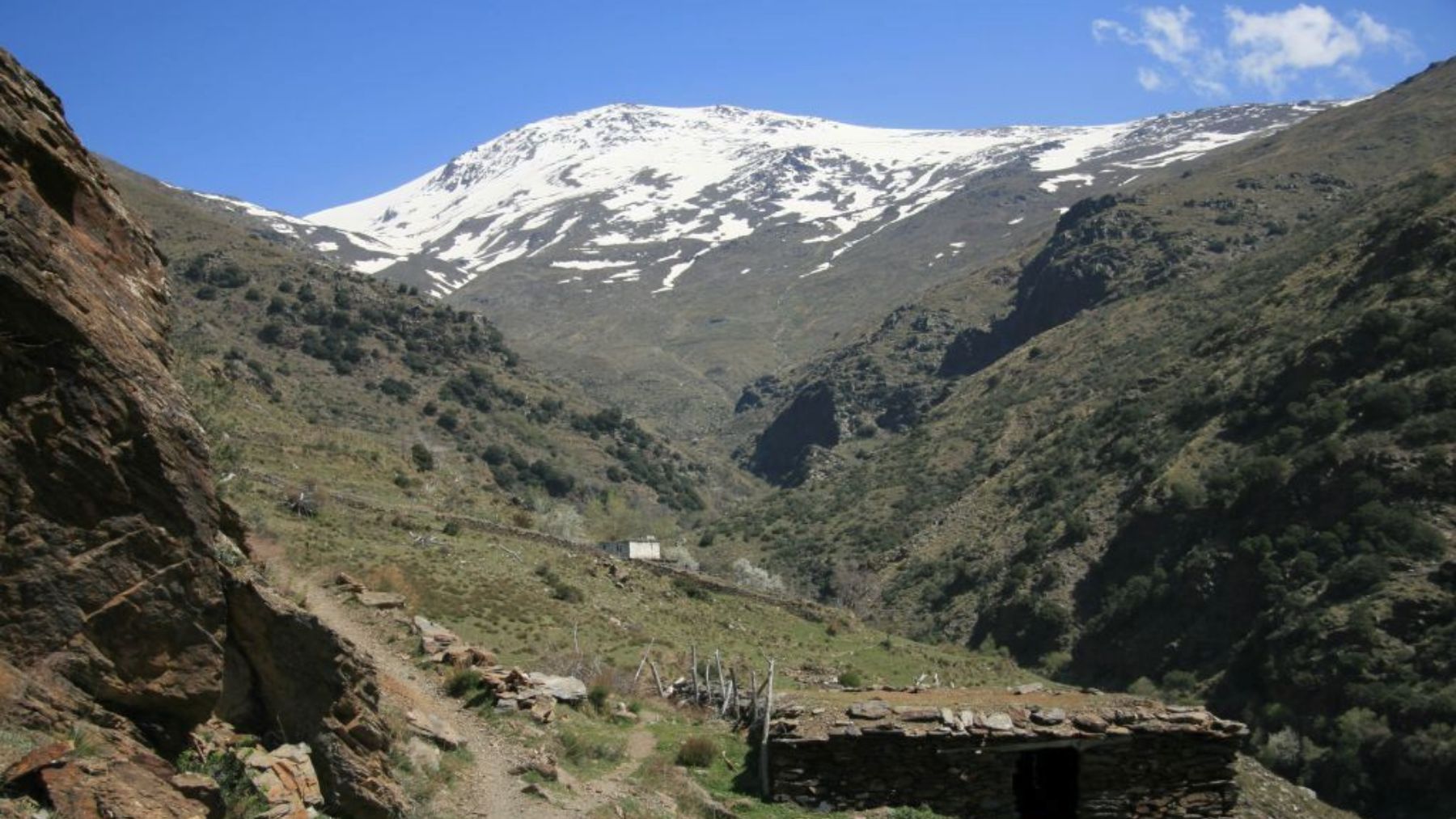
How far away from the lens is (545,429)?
8469cm

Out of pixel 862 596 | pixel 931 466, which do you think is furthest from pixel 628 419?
pixel 862 596

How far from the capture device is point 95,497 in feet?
20.6

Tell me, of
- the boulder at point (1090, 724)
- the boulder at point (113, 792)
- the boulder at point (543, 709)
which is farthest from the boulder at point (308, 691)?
the boulder at point (1090, 724)

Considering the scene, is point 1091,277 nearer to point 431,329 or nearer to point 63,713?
point 431,329

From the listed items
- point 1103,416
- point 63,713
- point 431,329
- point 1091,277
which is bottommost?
point 63,713

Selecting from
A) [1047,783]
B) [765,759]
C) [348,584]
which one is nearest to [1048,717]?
[1047,783]

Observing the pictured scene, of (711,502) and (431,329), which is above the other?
(431,329)

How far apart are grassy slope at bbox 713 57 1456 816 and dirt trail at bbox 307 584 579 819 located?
27229 millimetres

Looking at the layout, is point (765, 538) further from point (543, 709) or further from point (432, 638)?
point (543, 709)

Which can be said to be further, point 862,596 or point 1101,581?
point 862,596

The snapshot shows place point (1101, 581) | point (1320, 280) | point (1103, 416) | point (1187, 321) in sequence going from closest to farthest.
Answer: point (1101, 581) → point (1320, 280) → point (1103, 416) → point (1187, 321)

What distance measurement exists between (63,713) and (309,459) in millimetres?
35884

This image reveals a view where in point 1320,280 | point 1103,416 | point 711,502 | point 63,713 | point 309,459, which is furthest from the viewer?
point 711,502

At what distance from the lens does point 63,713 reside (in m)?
5.93
